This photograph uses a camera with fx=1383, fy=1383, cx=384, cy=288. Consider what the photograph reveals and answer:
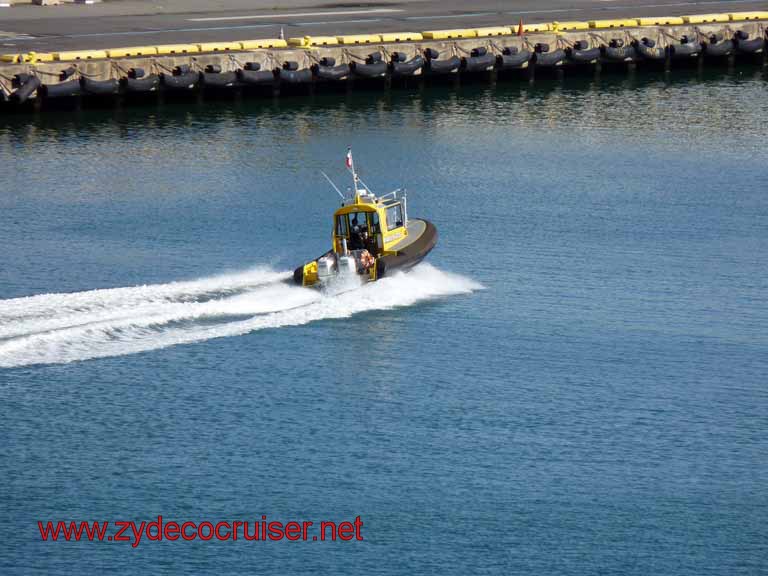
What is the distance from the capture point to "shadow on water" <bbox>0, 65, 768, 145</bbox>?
214ft

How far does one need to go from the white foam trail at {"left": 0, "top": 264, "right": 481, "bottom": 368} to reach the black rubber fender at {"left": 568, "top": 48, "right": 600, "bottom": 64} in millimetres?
37969

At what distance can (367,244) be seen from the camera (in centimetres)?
4044

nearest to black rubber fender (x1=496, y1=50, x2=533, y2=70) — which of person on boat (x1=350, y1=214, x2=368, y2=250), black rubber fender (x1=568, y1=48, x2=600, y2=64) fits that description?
black rubber fender (x1=568, y1=48, x2=600, y2=64)

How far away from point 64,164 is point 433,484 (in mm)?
32139

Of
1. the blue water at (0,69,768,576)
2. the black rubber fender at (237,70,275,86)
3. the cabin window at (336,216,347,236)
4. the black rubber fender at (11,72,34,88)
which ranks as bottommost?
the blue water at (0,69,768,576)

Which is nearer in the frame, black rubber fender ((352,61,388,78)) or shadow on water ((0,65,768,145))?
shadow on water ((0,65,768,145))

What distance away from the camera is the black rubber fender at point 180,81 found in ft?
223

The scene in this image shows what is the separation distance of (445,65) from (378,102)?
4310 millimetres

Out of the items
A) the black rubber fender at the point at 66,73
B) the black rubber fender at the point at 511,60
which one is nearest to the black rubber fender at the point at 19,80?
the black rubber fender at the point at 66,73

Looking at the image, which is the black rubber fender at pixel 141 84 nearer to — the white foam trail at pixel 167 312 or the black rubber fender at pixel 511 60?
the black rubber fender at pixel 511 60

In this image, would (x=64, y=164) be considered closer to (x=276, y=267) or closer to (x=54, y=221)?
(x=54, y=221)

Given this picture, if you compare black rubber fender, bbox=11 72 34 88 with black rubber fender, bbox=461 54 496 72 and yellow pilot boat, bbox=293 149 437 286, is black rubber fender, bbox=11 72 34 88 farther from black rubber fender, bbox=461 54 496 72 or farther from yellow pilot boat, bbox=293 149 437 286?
yellow pilot boat, bbox=293 149 437 286

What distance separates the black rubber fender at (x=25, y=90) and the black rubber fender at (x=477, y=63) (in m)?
22.3

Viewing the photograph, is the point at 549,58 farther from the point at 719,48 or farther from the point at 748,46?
the point at 748,46
